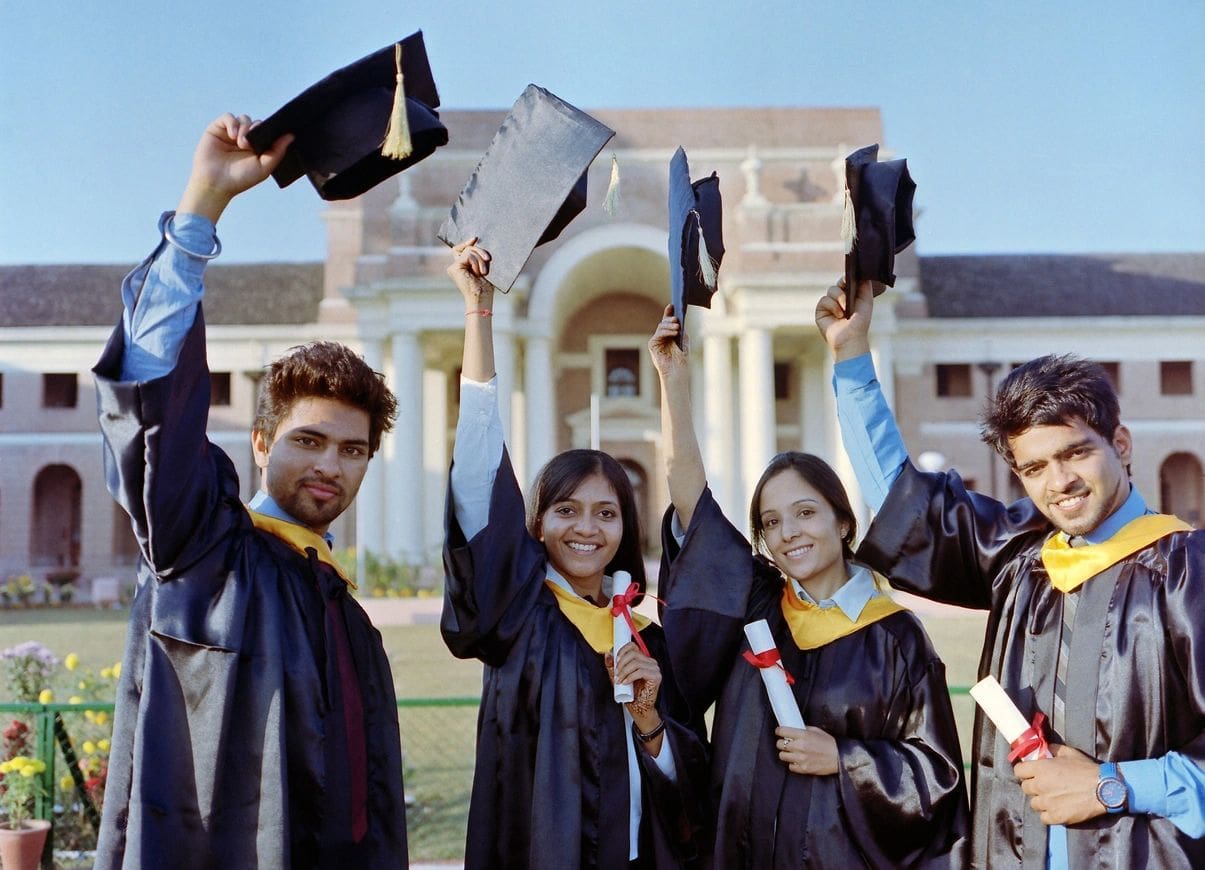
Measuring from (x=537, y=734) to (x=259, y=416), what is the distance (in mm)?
1057

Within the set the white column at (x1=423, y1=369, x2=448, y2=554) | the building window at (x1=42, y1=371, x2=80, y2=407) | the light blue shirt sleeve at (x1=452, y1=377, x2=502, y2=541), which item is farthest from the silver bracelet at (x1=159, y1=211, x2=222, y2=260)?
the building window at (x1=42, y1=371, x2=80, y2=407)

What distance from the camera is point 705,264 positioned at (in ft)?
8.59

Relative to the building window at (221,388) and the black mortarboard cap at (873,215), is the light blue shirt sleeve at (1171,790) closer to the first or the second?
the black mortarboard cap at (873,215)

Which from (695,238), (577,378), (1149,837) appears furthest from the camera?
(577,378)

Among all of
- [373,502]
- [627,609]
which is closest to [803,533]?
[627,609]

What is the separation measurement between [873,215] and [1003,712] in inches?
51.3

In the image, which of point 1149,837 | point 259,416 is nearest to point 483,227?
point 259,416

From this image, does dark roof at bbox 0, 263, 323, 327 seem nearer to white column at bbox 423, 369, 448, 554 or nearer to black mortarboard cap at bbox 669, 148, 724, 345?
white column at bbox 423, 369, 448, 554

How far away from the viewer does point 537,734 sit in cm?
242

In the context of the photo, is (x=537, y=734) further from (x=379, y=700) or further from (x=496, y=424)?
(x=496, y=424)

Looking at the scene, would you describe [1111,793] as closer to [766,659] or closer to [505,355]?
[766,659]

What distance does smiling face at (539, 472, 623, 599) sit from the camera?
8.55 feet

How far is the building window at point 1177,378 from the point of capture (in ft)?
96.8

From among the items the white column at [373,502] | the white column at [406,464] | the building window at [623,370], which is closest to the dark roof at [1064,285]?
the building window at [623,370]
